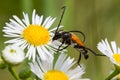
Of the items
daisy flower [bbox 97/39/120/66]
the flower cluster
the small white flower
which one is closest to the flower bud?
the flower cluster

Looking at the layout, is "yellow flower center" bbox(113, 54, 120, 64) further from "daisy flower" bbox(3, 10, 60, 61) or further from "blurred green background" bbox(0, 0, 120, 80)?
"blurred green background" bbox(0, 0, 120, 80)

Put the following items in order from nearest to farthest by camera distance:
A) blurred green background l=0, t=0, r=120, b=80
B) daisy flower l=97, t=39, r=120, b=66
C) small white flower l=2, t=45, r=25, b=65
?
small white flower l=2, t=45, r=25, b=65, daisy flower l=97, t=39, r=120, b=66, blurred green background l=0, t=0, r=120, b=80

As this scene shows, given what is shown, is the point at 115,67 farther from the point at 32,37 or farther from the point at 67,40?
the point at 32,37

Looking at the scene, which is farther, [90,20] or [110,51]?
[90,20]

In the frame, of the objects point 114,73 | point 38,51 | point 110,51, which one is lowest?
point 114,73

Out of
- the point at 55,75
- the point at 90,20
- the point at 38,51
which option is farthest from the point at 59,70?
the point at 90,20

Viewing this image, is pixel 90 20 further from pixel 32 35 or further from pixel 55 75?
pixel 55 75

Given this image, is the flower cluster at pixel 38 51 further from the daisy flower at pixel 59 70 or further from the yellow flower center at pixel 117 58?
the yellow flower center at pixel 117 58
